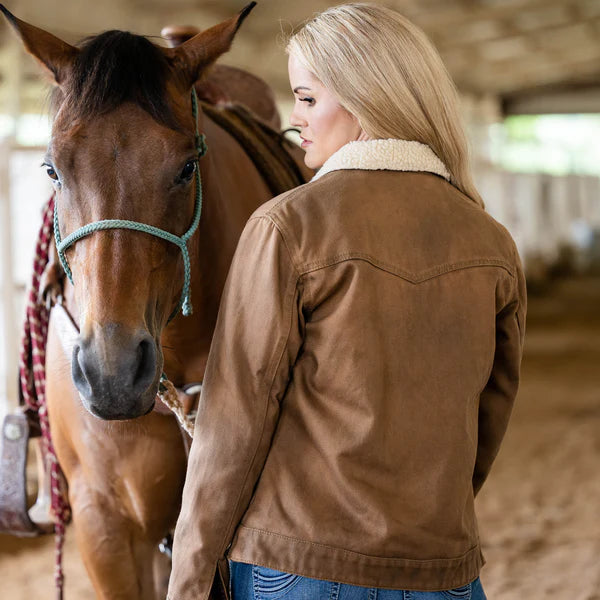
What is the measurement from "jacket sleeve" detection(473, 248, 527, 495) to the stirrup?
1130mm

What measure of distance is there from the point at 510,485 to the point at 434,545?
317cm

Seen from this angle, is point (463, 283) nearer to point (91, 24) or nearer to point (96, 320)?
point (96, 320)

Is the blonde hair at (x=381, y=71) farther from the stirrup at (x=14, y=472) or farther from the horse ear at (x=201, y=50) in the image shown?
the stirrup at (x=14, y=472)

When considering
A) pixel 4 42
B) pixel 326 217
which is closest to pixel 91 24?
pixel 4 42

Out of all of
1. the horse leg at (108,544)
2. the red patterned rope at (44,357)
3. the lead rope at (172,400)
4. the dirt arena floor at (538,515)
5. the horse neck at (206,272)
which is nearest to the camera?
the lead rope at (172,400)

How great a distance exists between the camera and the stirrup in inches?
79.4

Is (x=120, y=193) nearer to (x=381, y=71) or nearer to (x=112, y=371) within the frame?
(x=112, y=371)

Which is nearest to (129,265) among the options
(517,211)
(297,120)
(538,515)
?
(297,120)

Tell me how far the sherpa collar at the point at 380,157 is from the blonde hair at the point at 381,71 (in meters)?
0.02

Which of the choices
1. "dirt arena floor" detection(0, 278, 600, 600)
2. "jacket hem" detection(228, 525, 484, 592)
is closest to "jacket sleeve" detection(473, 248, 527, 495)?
"jacket hem" detection(228, 525, 484, 592)

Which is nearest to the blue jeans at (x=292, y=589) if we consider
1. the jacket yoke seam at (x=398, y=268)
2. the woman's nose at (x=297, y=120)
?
the jacket yoke seam at (x=398, y=268)

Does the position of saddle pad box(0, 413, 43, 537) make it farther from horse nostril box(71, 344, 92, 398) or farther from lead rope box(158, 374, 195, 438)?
horse nostril box(71, 344, 92, 398)

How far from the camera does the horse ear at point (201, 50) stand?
146 cm

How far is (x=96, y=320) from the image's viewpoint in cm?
118
